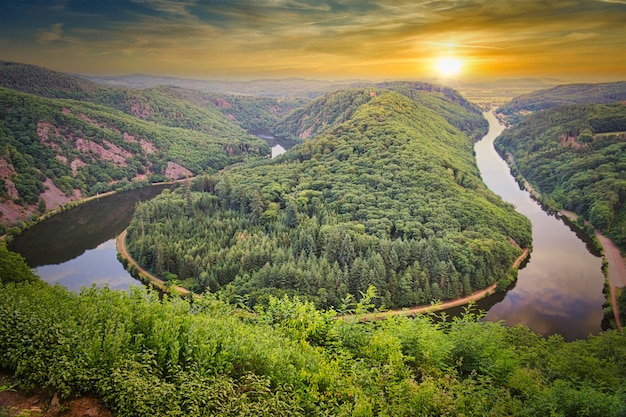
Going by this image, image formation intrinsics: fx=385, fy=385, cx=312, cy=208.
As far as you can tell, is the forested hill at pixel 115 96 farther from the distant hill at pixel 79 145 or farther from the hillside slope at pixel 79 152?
the hillside slope at pixel 79 152

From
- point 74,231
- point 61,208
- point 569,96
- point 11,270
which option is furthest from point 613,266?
point 569,96

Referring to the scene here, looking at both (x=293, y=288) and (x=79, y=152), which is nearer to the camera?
(x=293, y=288)

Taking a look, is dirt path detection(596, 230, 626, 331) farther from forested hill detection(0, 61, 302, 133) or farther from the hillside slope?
forested hill detection(0, 61, 302, 133)

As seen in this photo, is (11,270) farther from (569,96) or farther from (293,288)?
(569,96)

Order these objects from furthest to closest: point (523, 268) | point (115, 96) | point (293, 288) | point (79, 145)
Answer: point (115, 96)
point (79, 145)
point (523, 268)
point (293, 288)

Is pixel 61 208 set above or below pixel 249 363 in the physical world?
below

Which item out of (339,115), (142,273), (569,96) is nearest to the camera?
(142,273)

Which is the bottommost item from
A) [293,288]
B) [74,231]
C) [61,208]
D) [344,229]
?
[74,231]
